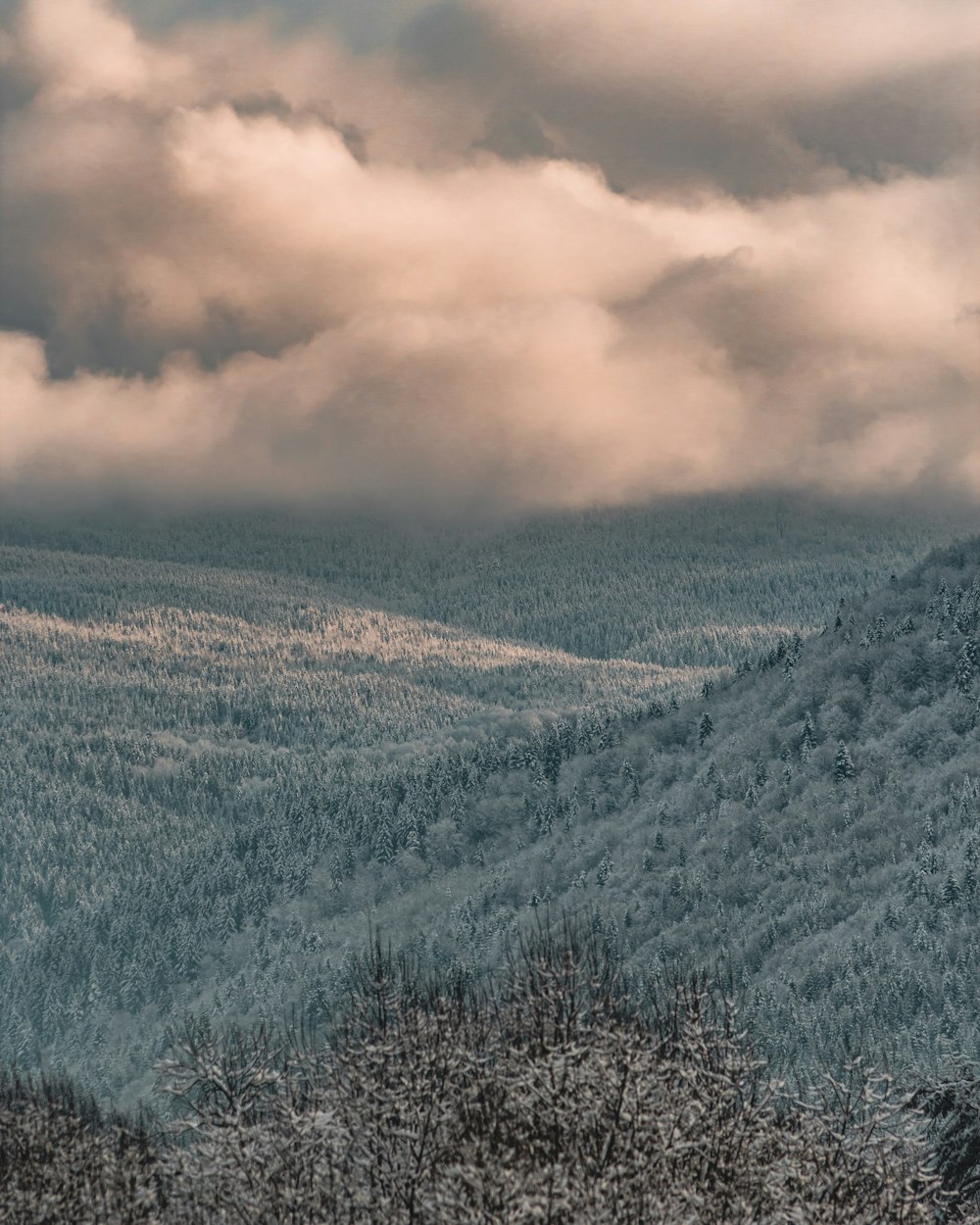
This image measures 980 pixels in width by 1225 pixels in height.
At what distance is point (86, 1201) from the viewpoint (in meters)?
87.0

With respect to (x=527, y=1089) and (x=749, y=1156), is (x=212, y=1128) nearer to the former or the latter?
(x=527, y=1089)

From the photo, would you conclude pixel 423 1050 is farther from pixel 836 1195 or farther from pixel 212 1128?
pixel 836 1195

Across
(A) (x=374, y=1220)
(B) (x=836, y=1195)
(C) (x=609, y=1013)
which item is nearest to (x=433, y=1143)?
(A) (x=374, y=1220)

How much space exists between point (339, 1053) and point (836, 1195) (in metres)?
32.6

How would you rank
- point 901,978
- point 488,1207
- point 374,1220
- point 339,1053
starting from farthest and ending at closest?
point 901,978
point 339,1053
point 374,1220
point 488,1207

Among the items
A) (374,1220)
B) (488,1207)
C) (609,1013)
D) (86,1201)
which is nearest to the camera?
(488,1207)

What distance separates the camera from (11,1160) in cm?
10156

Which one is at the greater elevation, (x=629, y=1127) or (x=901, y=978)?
(x=629, y=1127)

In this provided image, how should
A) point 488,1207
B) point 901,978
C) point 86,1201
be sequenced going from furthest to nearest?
point 901,978 → point 86,1201 → point 488,1207

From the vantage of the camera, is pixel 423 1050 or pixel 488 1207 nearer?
pixel 488 1207

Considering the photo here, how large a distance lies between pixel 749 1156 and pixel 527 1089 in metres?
11.0

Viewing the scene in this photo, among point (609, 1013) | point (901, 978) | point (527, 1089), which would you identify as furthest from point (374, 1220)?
point (901, 978)

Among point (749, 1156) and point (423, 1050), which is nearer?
point (749, 1156)

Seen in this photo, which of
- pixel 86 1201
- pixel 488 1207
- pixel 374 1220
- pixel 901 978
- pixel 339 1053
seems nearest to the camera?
pixel 488 1207
